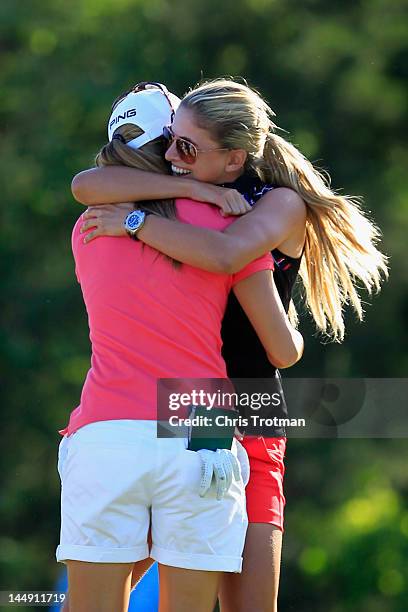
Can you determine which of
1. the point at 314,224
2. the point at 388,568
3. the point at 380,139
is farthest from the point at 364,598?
the point at 314,224

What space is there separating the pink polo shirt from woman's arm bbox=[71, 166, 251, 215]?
12 cm

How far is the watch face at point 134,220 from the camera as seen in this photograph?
204 centimetres

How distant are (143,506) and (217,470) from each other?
144mm

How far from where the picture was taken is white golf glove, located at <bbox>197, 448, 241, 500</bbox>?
1.92 m

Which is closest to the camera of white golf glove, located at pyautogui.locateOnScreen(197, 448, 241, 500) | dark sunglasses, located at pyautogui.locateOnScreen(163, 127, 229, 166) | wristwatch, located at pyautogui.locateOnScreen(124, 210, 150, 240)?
white golf glove, located at pyautogui.locateOnScreen(197, 448, 241, 500)

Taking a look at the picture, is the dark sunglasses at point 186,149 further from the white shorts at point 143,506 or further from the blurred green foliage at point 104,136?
the blurred green foliage at point 104,136

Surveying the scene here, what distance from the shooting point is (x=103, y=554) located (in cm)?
193

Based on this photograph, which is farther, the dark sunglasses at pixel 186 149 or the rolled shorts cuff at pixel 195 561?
the dark sunglasses at pixel 186 149

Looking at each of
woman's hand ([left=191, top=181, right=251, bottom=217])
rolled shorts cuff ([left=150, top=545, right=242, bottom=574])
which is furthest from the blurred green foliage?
rolled shorts cuff ([left=150, top=545, right=242, bottom=574])

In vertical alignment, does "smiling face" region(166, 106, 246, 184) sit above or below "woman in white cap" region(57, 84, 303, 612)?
above

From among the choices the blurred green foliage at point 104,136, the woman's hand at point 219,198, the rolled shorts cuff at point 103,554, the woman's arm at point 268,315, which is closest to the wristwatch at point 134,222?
the woman's hand at point 219,198

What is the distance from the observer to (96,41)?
8.55 m

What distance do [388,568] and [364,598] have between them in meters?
0.29

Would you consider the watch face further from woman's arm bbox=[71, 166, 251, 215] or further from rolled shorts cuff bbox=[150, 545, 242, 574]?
rolled shorts cuff bbox=[150, 545, 242, 574]
